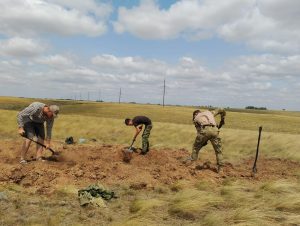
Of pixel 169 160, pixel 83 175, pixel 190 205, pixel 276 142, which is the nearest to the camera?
pixel 190 205

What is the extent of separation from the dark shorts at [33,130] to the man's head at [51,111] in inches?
31.9

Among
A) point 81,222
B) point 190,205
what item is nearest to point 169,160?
point 190,205

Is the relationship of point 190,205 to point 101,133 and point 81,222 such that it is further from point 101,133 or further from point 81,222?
point 101,133

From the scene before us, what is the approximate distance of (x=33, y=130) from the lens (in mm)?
12258

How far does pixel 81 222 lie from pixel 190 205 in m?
2.08

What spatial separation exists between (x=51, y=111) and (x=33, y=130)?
114 cm

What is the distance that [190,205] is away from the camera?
26.5 feet

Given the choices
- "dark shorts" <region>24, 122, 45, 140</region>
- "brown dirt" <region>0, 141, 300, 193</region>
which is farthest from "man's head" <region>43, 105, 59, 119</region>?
"brown dirt" <region>0, 141, 300, 193</region>

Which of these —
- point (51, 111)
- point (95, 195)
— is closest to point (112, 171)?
point (51, 111)

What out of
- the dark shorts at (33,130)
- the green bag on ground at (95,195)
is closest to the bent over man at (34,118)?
the dark shorts at (33,130)

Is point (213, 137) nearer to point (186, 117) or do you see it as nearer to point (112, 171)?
point (112, 171)

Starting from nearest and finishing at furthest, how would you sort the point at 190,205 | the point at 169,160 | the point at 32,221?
the point at 32,221
the point at 190,205
the point at 169,160

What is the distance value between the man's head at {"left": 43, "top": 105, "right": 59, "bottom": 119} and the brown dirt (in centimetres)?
145

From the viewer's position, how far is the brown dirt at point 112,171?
1066cm
